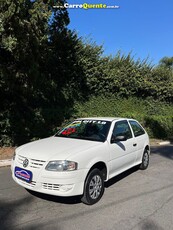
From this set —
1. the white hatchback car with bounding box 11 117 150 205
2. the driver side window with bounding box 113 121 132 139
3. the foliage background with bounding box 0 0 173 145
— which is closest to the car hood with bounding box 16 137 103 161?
the white hatchback car with bounding box 11 117 150 205

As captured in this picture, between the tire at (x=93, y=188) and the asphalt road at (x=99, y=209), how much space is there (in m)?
0.11

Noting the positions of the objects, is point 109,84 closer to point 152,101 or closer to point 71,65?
point 71,65

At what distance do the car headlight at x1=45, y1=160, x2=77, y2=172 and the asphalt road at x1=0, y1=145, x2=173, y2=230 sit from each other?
2.40 ft

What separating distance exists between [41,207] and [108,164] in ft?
5.02

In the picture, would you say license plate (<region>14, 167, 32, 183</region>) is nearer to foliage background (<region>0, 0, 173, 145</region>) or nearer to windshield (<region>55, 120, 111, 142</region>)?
windshield (<region>55, 120, 111, 142</region>)

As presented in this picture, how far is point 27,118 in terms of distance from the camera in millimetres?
9711

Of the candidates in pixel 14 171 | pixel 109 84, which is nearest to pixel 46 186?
pixel 14 171

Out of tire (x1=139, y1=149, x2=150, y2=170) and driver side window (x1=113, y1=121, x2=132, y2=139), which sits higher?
driver side window (x1=113, y1=121, x2=132, y2=139)

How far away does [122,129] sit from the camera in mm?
5812

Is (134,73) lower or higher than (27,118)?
higher

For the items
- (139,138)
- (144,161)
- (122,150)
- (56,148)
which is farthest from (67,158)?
(144,161)

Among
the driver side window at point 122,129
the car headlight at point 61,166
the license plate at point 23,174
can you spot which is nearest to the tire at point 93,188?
the car headlight at point 61,166

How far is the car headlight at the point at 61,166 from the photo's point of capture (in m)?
3.99

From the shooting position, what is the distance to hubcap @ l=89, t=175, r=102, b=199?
4.36 m
